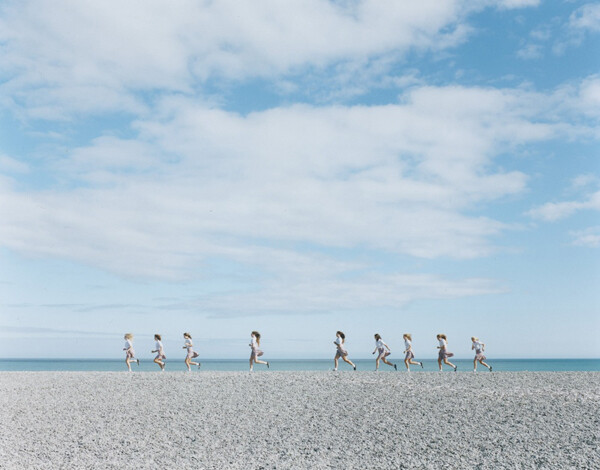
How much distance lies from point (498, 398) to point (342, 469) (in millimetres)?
8411

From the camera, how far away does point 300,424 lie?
13.7 metres

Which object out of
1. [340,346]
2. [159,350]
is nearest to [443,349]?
[340,346]

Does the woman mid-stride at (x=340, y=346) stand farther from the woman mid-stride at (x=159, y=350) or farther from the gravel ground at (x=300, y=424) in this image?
the woman mid-stride at (x=159, y=350)

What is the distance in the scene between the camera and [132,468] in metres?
10.5

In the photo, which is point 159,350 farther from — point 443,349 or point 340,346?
point 443,349

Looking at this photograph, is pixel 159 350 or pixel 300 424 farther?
pixel 159 350

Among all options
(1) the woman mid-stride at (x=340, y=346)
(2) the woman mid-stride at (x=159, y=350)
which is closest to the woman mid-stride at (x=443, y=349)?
(1) the woman mid-stride at (x=340, y=346)

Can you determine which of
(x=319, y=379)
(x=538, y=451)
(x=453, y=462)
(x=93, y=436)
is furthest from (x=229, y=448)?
(x=319, y=379)

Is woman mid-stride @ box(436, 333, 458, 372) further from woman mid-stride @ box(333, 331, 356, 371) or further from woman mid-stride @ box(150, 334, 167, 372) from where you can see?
woman mid-stride @ box(150, 334, 167, 372)

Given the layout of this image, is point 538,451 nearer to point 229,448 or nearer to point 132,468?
point 229,448

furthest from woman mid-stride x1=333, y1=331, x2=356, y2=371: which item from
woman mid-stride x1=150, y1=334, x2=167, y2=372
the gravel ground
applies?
woman mid-stride x1=150, y1=334, x2=167, y2=372

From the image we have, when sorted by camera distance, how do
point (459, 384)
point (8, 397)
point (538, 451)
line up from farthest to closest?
point (459, 384)
point (8, 397)
point (538, 451)

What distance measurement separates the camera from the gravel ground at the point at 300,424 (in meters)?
11.1

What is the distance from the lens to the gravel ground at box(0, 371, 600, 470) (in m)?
11.1
